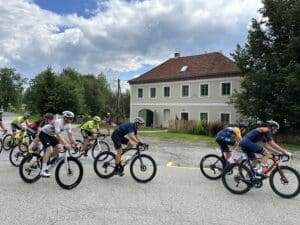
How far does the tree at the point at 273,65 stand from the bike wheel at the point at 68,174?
17.2m

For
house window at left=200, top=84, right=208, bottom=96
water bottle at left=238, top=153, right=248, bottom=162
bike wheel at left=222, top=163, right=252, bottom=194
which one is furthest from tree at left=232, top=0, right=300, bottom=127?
bike wheel at left=222, top=163, right=252, bottom=194

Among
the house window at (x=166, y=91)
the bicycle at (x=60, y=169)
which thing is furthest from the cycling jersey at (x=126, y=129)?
the house window at (x=166, y=91)

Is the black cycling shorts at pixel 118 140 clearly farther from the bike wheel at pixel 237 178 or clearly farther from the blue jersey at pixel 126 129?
the bike wheel at pixel 237 178

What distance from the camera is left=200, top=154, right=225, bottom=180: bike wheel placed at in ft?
27.9

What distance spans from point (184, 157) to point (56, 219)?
8.37 m

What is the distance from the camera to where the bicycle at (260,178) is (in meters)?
6.73

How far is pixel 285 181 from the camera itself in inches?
267

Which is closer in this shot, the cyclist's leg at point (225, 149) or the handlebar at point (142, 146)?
the handlebar at point (142, 146)

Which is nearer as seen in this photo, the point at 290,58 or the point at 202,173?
the point at 202,173

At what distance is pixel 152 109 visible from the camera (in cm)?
4047

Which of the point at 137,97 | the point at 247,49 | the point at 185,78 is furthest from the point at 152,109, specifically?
the point at 247,49

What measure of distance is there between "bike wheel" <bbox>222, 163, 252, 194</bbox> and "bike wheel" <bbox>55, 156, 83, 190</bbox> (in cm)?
337

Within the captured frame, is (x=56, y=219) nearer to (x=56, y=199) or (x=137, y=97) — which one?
(x=56, y=199)

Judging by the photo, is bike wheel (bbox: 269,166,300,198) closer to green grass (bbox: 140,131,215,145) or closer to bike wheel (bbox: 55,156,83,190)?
bike wheel (bbox: 55,156,83,190)
